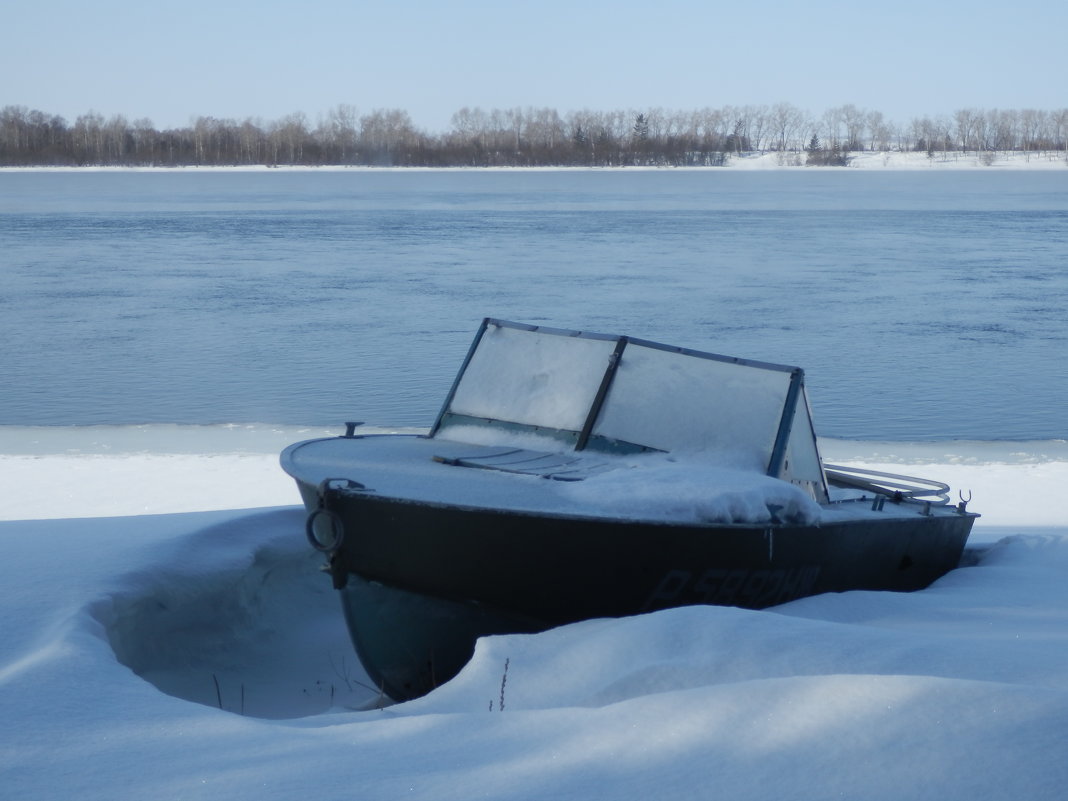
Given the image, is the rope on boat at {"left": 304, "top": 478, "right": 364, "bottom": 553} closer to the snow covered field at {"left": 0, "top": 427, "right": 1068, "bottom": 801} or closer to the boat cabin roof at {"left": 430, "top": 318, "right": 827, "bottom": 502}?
the snow covered field at {"left": 0, "top": 427, "right": 1068, "bottom": 801}

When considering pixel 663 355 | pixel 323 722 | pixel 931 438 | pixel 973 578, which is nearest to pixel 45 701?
pixel 323 722

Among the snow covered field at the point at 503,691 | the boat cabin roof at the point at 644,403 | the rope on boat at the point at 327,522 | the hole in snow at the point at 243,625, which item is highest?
the boat cabin roof at the point at 644,403

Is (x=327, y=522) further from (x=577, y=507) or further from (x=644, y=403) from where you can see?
(x=644, y=403)

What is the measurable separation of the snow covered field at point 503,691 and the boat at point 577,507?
29cm

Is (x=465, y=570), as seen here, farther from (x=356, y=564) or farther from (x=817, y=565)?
(x=817, y=565)

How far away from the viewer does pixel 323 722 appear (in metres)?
4.06

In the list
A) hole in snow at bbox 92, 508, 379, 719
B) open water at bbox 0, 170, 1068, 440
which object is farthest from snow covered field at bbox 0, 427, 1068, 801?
open water at bbox 0, 170, 1068, 440

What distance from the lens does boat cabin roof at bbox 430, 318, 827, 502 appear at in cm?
516

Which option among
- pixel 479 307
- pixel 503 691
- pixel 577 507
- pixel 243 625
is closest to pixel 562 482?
pixel 577 507

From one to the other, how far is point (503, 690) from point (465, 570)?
0.77 metres

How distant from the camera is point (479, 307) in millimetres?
18859

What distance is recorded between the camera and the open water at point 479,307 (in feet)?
41.4

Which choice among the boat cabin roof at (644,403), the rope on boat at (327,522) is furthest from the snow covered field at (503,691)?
the boat cabin roof at (644,403)

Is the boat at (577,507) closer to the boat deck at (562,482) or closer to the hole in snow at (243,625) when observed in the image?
the boat deck at (562,482)
